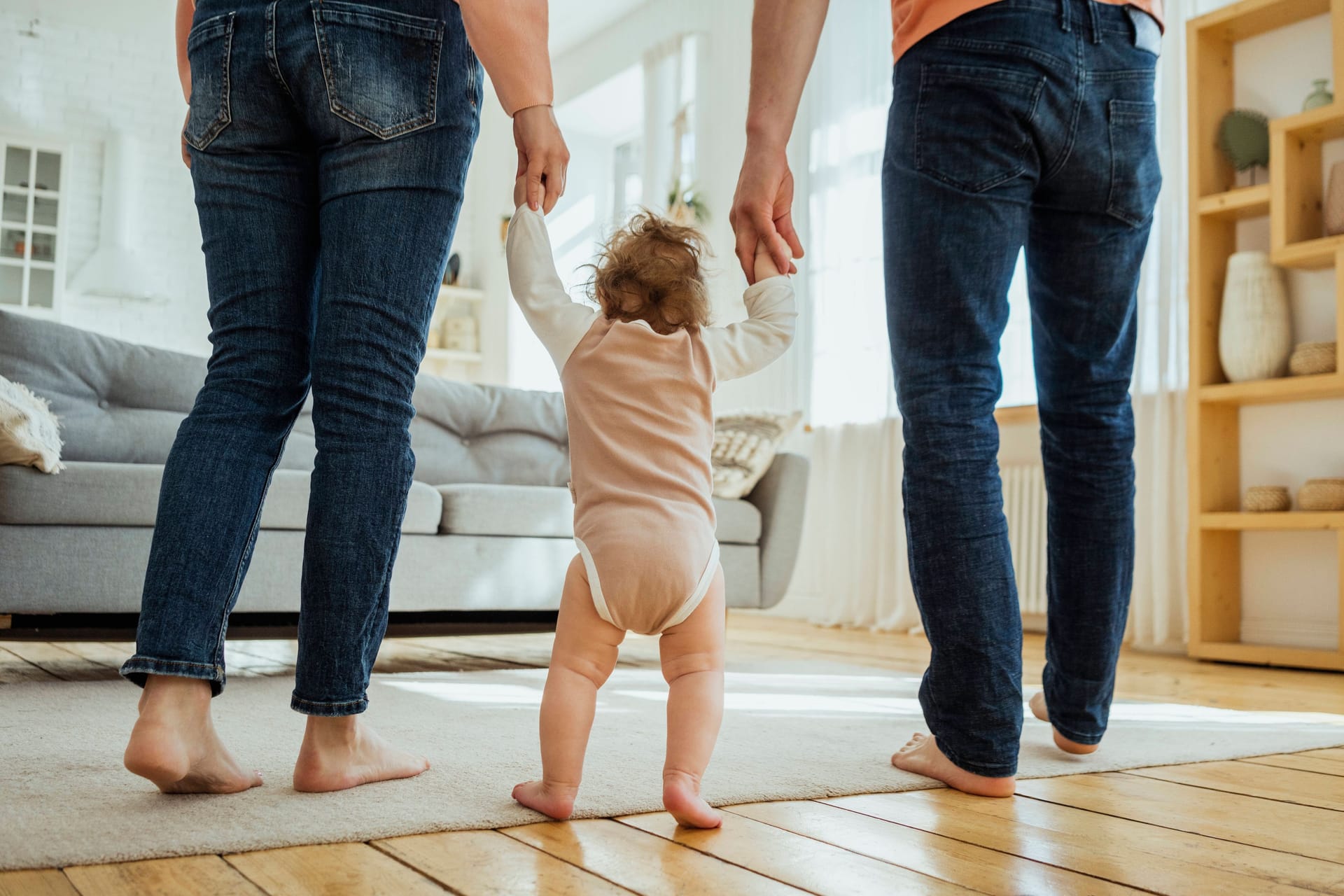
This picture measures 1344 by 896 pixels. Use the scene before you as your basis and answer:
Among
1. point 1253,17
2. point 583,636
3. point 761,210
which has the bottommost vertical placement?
point 583,636

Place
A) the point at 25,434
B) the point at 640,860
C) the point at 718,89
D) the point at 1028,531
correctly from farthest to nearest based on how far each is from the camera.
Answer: the point at 718,89, the point at 1028,531, the point at 25,434, the point at 640,860

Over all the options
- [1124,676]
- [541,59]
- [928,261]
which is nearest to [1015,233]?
[928,261]

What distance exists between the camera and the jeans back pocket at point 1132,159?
1.28 meters

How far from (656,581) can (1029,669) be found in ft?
6.77

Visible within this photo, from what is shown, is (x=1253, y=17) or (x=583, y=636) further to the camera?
(x=1253, y=17)

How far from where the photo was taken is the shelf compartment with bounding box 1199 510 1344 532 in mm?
2887

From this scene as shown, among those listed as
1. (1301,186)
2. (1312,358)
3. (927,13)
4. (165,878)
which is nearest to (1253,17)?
(1301,186)

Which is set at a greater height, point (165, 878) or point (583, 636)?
point (583, 636)

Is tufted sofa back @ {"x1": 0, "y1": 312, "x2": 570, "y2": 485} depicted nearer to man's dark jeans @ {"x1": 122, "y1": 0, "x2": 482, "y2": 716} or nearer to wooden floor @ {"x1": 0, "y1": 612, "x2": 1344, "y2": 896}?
man's dark jeans @ {"x1": 122, "y1": 0, "x2": 482, "y2": 716}

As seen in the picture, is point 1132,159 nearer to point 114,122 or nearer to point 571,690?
point 571,690

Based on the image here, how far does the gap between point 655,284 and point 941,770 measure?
2.03 ft

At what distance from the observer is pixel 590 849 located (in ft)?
3.10

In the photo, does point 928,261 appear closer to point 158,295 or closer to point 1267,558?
point 1267,558

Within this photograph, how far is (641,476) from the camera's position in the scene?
1.07m
